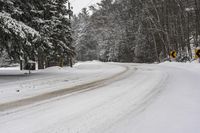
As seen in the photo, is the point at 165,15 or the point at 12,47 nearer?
the point at 12,47

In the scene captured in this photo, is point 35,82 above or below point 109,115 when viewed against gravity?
above

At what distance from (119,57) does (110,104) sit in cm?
5190

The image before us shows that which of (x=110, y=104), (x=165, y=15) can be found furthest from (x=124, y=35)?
(x=110, y=104)

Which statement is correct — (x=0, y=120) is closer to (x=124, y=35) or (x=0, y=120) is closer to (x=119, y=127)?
(x=119, y=127)

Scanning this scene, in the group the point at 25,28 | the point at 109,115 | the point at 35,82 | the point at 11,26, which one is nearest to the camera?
the point at 109,115

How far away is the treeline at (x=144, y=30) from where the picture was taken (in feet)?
112

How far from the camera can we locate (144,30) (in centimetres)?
4516

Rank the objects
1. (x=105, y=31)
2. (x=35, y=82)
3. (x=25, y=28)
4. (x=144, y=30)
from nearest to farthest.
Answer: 1. (x=35, y=82)
2. (x=25, y=28)
3. (x=144, y=30)
4. (x=105, y=31)

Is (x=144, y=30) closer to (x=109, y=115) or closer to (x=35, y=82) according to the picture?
(x=35, y=82)

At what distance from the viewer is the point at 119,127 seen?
188 inches

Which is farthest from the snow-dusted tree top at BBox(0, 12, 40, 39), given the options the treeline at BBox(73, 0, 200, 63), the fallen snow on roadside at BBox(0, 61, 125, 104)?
the treeline at BBox(73, 0, 200, 63)

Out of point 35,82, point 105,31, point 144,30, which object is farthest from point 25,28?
point 105,31

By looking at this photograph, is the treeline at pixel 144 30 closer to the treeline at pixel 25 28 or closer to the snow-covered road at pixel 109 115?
the treeline at pixel 25 28

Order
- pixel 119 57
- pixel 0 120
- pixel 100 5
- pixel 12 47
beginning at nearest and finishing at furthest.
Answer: pixel 0 120 < pixel 12 47 < pixel 119 57 < pixel 100 5
